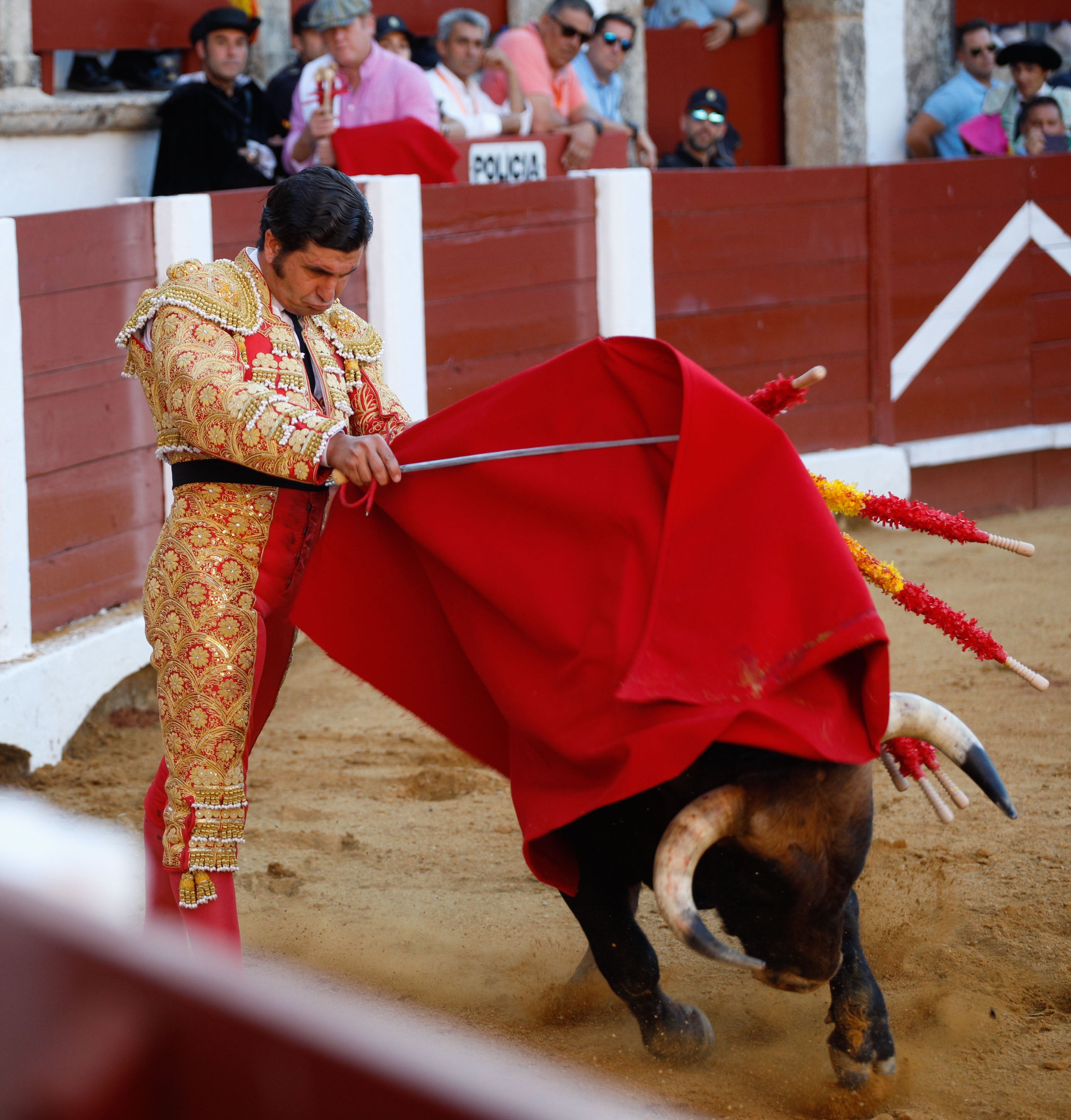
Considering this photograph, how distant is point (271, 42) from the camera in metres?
5.95

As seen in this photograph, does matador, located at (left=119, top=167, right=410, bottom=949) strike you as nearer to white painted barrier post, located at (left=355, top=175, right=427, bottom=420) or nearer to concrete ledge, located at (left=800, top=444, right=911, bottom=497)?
white painted barrier post, located at (left=355, top=175, right=427, bottom=420)

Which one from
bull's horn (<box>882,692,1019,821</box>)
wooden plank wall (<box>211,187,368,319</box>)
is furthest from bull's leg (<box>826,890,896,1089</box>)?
wooden plank wall (<box>211,187,368,319</box>)

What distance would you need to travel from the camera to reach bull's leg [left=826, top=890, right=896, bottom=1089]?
220 cm

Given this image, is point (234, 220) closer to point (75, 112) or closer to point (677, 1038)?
point (75, 112)

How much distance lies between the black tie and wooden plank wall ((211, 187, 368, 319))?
7.27 feet

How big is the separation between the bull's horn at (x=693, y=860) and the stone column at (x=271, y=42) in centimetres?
475

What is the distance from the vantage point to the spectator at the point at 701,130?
21.3 feet

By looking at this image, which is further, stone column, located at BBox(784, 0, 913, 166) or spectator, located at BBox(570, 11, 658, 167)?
stone column, located at BBox(784, 0, 913, 166)

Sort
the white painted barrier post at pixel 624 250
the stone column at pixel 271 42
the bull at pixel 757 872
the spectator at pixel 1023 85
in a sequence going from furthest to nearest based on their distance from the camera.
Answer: the spectator at pixel 1023 85
the stone column at pixel 271 42
the white painted barrier post at pixel 624 250
the bull at pixel 757 872

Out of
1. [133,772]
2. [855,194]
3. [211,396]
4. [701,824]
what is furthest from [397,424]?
[855,194]

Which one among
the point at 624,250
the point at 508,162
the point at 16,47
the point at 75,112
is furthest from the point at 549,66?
the point at 16,47

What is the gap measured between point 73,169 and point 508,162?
165 centimetres

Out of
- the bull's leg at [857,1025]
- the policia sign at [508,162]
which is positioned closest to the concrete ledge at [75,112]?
the policia sign at [508,162]

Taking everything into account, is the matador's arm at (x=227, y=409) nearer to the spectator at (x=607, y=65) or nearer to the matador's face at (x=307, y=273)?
the matador's face at (x=307, y=273)
